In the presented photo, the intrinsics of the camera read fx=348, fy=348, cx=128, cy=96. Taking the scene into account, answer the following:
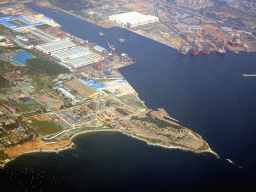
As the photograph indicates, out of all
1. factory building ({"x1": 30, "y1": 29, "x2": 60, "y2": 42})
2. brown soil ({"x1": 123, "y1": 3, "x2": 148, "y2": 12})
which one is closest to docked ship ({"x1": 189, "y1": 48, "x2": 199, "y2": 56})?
factory building ({"x1": 30, "y1": 29, "x2": 60, "y2": 42})

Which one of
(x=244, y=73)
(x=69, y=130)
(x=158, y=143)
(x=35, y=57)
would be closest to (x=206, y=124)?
(x=158, y=143)

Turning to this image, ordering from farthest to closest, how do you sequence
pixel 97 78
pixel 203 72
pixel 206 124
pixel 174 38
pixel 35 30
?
1. pixel 174 38
2. pixel 35 30
3. pixel 203 72
4. pixel 97 78
5. pixel 206 124

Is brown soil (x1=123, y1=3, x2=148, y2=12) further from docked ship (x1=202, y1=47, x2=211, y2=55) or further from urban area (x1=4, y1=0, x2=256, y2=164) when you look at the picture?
docked ship (x1=202, y1=47, x2=211, y2=55)

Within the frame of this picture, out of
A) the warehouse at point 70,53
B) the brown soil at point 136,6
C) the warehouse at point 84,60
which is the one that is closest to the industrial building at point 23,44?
the warehouse at point 70,53

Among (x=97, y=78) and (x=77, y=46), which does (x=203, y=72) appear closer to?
(x=97, y=78)

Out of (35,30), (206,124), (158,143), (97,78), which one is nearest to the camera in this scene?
(158,143)

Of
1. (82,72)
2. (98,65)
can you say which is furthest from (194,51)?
(82,72)
